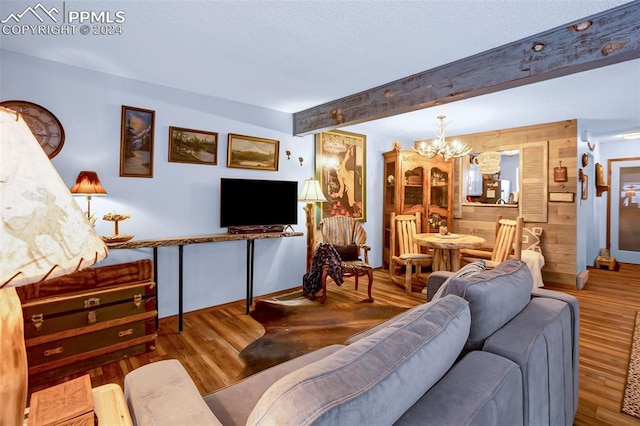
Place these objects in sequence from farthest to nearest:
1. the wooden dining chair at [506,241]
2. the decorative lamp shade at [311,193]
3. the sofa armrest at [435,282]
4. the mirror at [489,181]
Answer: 1. the mirror at [489,181]
2. the decorative lamp shade at [311,193]
3. the wooden dining chair at [506,241]
4. the sofa armrest at [435,282]

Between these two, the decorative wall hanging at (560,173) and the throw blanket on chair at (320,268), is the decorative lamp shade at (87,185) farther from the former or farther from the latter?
the decorative wall hanging at (560,173)

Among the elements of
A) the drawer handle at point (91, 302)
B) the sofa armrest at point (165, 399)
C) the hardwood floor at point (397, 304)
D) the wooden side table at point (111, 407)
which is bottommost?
the hardwood floor at point (397, 304)

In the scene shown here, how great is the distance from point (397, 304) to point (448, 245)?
950mm

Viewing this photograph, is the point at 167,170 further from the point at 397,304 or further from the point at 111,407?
the point at 397,304

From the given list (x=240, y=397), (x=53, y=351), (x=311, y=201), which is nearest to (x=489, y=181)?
(x=311, y=201)

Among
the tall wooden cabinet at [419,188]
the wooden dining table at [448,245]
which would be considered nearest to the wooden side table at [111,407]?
the wooden dining table at [448,245]

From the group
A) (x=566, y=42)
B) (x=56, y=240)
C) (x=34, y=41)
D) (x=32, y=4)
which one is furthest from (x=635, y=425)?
(x=34, y=41)

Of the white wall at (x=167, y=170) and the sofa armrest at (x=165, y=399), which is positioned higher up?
the white wall at (x=167, y=170)

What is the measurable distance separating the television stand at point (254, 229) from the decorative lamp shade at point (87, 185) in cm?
132

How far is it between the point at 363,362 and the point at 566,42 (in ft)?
8.32

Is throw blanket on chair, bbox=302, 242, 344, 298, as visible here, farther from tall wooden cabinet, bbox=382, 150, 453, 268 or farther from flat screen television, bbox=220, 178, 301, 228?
tall wooden cabinet, bbox=382, 150, 453, 268

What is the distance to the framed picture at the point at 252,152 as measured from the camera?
3.68 m

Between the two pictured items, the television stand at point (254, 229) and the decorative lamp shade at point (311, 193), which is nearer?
the television stand at point (254, 229)

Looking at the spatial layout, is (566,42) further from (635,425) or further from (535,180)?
(535,180)
